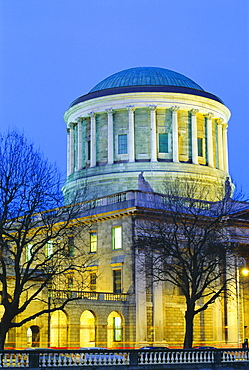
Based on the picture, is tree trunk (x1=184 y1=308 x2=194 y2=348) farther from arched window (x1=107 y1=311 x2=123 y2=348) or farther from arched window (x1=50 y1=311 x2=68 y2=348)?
arched window (x1=50 y1=311 x2=68 y2=348)

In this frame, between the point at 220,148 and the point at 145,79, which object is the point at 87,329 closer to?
the point at 220,148

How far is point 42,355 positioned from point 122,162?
149 ft

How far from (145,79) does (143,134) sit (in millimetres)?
6974

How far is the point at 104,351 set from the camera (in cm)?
3359

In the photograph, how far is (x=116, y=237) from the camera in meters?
63.3

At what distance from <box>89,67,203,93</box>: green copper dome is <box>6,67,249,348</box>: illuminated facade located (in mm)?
110

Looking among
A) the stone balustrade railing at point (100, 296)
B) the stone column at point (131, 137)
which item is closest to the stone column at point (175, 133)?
the stone column at point (131, 137)

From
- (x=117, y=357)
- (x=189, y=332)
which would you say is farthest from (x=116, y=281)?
(x=117, y=357)

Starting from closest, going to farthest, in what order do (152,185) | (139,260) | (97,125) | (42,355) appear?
(42,355), (139,260), (152,185), (97,125)

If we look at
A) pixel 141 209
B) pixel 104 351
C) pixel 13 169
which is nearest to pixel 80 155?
pixel 141 209

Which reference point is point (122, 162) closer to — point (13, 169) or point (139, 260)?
point (139, 260)

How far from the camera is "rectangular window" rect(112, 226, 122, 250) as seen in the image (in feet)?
206

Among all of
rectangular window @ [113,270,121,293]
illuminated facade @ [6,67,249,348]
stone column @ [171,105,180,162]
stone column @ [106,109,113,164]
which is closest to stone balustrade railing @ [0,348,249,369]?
illuminated facade @ [6,67,249,348]

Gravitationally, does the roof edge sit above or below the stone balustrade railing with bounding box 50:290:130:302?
above
